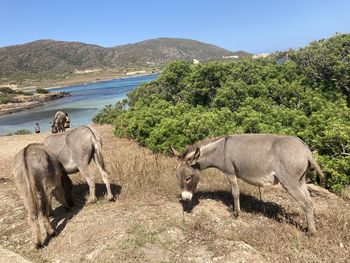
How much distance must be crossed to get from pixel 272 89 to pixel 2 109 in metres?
61.0

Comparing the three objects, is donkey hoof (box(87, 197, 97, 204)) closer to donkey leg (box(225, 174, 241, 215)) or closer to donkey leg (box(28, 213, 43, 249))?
donkey leg (box(28, 213, 43, 249))

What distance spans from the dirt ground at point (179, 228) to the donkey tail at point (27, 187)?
98 centimetres

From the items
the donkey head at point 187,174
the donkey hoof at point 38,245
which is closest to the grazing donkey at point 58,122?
the donkey hoof at point 38,245

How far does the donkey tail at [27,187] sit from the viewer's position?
7.18 m

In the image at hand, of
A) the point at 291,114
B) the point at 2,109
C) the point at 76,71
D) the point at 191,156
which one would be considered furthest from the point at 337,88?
the point at 76,71

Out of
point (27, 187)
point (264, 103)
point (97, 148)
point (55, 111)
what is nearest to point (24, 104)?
point (55, 111)

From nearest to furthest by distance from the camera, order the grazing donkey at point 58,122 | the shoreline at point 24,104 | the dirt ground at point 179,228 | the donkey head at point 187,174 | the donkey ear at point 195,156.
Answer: the dirt ground at point 179,228
the donkey ear at point 195,156
the donkey head at point 187,174
the grazing donkey at point 58,122
the shoreline at point 24,104

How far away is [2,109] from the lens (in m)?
66.2

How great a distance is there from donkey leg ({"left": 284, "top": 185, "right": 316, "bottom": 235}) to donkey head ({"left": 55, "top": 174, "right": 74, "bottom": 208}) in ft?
17.4

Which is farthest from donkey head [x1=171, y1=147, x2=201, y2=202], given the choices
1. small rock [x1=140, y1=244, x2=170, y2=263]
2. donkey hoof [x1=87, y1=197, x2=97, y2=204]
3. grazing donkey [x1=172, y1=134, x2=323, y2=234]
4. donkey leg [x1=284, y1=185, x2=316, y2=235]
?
donkey hoof [x1=87, y1=197, x2=97, y2=204]

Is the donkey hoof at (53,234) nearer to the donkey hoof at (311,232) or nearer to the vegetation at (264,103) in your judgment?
the donkey hoof at (311,232)

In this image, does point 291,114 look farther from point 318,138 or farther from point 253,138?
point 253,138

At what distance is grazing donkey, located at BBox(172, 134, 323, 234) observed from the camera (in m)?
7.11

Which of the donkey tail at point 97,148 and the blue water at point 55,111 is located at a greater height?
the donkey tail at point 97,148
